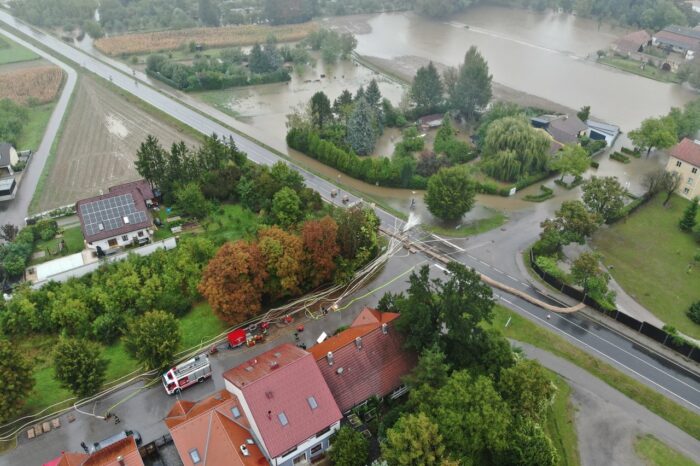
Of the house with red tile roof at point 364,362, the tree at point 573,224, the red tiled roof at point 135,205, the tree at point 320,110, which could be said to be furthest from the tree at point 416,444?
the tree at point 320,110

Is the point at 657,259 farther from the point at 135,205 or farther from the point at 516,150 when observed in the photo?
the point at 135,205

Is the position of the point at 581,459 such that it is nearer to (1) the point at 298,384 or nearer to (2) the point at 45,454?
(1) the point at 298,384

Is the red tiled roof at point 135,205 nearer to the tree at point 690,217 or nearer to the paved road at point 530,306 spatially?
the paved road at point 530,306

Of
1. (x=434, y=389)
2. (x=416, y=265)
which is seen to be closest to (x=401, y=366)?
(x=434, y=389)

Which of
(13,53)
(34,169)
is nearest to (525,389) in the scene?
(34,169)

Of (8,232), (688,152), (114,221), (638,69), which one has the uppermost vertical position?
(638,69)

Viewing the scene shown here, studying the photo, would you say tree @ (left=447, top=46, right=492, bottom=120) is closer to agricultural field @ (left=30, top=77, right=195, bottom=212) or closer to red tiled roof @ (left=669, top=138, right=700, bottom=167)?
red tiled roof @ (left=669, top=138, right=700, bottom=167)
